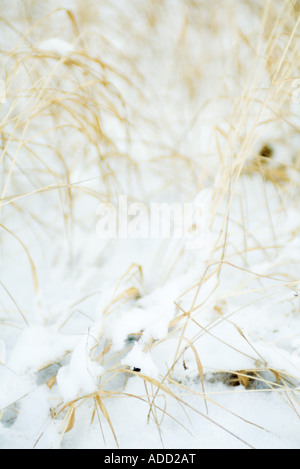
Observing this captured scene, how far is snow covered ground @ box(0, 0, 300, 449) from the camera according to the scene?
0.54 metres

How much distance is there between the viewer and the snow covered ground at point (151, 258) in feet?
1.77

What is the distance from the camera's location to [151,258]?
860mm

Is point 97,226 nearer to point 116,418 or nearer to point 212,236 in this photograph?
point 212,236

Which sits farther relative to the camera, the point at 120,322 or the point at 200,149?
the point at 200,149

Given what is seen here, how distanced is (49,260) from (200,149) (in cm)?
64

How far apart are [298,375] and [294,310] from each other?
153 mm

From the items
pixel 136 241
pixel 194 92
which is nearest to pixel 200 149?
pixel 194 92

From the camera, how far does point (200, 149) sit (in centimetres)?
113
